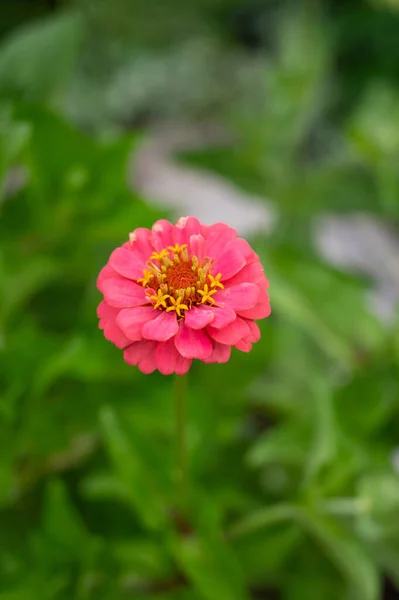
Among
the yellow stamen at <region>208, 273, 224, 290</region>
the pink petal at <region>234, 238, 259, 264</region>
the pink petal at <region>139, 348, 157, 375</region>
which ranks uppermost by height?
the pink petal at <region>234, 238, 259, 264</region>

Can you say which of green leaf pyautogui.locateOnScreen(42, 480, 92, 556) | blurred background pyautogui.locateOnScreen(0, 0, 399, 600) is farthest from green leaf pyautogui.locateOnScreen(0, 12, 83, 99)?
green leaf pyautogui.locateOnScreen(42, 480, 92, 556)

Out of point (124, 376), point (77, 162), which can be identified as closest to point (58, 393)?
point (124, 376)

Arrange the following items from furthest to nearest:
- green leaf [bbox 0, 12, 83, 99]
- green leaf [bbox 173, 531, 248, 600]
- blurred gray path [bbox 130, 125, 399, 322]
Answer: blurred gray path [bbox 130, 125, 399, 322] → green leaf [bbox 0, 12, 83, 99] → green leaf [bbox 173, 531, 248, 600]

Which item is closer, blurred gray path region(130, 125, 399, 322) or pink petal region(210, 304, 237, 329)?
pink petal region(210, 304, 237, 329)

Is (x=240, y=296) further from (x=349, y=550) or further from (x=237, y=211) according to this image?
(x=237, y=211)

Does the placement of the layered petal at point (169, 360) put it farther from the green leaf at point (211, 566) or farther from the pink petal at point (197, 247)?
the green leaf at point (211, 566)

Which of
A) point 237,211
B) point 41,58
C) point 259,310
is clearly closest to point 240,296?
point 259,310

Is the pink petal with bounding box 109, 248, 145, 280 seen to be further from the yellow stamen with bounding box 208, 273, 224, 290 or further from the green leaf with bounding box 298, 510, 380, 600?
the green leaf with bounding box 298, 510, 380, 600

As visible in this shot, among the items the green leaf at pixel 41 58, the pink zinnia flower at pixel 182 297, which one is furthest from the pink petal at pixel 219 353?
the green leaf at pixel 41 58
